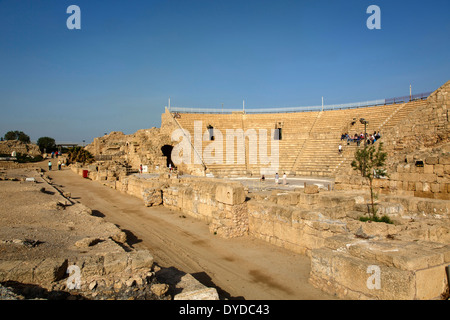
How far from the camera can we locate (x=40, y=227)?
7484mm

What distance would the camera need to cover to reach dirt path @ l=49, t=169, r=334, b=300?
5605 millimetres

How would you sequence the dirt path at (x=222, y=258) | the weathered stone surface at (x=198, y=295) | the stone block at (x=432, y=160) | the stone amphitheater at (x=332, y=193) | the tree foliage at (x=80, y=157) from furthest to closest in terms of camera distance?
the tree foliage at (x=80, y=157), the stone block at (x=432, y=160), the dirt path at (x=222, y=258), the stone amphitheater at (x=332, y=193), the weathered stone surface at (x=198, y=295)

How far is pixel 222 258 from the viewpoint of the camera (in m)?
7.39

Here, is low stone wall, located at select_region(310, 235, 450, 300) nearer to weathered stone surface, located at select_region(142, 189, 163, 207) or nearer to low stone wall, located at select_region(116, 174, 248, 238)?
low stone wall, located at select_region(116, 174, 248, 238)

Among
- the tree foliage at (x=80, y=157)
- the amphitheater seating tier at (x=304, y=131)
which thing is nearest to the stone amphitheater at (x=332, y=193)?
the amphitheater seating tier at (x=304, y=131)

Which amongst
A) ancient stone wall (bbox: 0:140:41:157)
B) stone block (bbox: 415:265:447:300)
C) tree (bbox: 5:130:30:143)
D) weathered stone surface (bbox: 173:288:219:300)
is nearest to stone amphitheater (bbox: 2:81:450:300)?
stone block (bbox: 415:265:447:300)

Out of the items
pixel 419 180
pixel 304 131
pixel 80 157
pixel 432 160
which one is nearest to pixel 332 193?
pixel 419 180

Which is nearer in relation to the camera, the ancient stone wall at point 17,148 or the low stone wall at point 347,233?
the low stone wall at point 347,233

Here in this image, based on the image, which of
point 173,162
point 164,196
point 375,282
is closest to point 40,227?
point 164,196

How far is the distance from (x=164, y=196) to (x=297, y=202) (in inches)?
271

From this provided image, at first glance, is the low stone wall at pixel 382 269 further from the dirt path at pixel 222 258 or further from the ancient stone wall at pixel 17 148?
the ancient stone wall at pixel 17 148

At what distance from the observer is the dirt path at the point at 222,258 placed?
561 centimetres

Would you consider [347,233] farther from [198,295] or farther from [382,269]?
[198,295]
